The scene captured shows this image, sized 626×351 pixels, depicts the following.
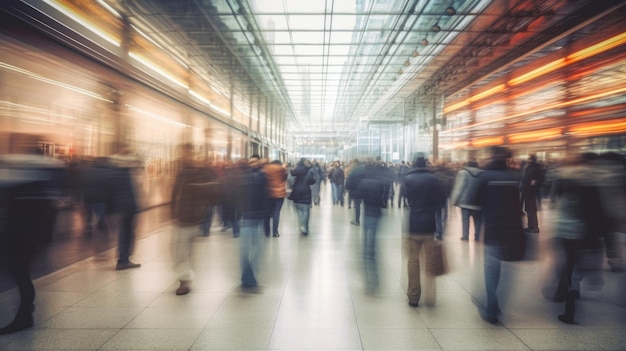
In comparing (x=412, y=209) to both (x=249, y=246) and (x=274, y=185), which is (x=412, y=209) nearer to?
(x=249, y=246)

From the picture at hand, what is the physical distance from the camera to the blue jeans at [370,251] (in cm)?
461

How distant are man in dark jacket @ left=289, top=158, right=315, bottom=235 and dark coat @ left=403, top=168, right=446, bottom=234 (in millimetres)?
4069

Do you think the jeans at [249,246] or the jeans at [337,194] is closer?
the jeans at [249,246]

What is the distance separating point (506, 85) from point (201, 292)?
37.8 ft

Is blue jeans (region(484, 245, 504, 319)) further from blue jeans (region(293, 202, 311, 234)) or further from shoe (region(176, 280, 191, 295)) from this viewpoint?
blue jeans (region(293, 202, 311, 234))

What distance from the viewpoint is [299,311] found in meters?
3.93

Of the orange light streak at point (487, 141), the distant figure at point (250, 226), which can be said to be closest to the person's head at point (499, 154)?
the distant figure at point (250, 226)

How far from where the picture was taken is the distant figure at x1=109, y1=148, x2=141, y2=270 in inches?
216

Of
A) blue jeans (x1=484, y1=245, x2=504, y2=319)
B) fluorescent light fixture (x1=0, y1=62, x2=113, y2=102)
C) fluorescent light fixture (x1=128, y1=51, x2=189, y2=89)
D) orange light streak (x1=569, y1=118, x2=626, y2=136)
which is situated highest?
fluorescent light fixture (x1=128, y1=51, x2=189, y2=89)

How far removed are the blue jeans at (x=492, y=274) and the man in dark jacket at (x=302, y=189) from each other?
4.67 metres

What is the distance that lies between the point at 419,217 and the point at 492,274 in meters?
0.93

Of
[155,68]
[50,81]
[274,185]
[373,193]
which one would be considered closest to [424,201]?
[373,193]

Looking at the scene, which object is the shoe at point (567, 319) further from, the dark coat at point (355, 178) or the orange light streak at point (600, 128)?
the orange light streak at point (600, 128)

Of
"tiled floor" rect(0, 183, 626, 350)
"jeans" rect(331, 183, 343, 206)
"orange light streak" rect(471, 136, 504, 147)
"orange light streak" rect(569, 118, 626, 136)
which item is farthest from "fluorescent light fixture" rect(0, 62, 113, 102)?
"orange light streak" rect(471, 136, 504, 147)
